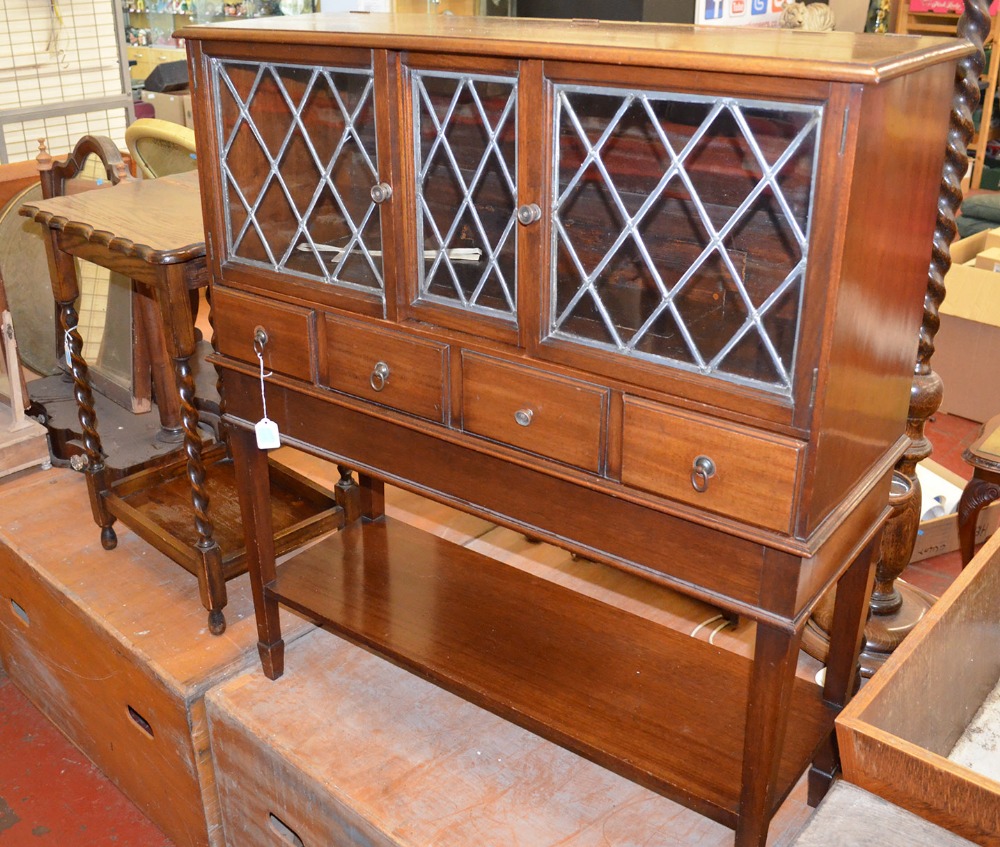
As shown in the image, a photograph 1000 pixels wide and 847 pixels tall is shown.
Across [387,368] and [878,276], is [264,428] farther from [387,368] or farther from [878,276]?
[878,276]

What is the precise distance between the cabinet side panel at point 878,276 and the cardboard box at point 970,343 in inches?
107

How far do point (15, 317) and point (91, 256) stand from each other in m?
1.39

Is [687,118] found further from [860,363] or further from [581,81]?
[860,363]

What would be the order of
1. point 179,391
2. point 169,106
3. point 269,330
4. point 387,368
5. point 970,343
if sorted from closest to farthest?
point 387,368, point 269,330, point 179,391, point 970,343, point 169,106

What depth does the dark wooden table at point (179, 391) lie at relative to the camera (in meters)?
2.09

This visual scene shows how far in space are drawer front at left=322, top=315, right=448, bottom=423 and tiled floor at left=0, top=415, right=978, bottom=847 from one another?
1.33 metres

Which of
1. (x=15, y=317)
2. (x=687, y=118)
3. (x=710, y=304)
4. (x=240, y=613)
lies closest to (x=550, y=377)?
(x=710, y=304)

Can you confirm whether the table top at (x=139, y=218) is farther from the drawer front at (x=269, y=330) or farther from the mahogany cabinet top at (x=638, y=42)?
the mahogany cabinet top at (x=638, y=42)

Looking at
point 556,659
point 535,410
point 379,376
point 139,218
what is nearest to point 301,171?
point 379,376

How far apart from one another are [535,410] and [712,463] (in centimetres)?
29

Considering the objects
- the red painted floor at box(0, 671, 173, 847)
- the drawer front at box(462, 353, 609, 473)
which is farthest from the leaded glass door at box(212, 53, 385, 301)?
the red painted floor at box(0, 671, 173, 847)

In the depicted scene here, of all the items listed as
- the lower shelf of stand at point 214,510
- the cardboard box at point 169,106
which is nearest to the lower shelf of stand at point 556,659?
the lower shelf of stand at point 214,510

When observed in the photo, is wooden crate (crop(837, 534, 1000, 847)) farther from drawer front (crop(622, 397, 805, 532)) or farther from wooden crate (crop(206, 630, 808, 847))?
wooden crate (crop(206, 630, 808, 847))

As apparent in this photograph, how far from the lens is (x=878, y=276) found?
1.27 m
